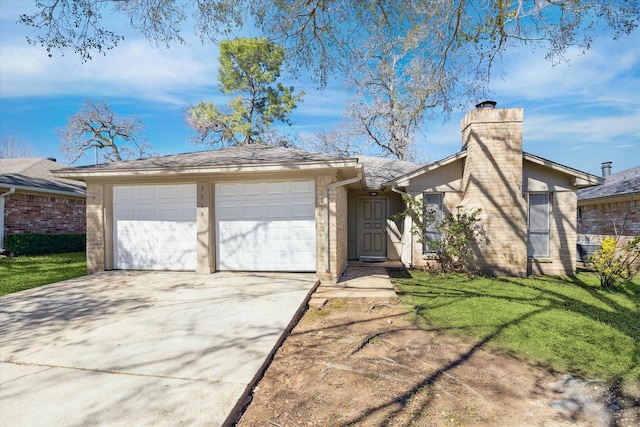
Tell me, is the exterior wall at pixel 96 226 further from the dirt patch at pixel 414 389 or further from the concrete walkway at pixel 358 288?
the dirt patch at pixel 414 389

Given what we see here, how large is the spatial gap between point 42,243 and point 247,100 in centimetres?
1437

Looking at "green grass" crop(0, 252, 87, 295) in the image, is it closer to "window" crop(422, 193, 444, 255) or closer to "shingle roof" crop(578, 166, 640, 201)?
"window" crop(422, 193, 444, 255)

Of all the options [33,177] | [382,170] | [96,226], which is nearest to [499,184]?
[382,170]

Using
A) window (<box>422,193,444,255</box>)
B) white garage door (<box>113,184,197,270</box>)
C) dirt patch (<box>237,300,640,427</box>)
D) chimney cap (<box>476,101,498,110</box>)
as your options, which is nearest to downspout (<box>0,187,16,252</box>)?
white garage door (<box>113,184,197,270</box>)

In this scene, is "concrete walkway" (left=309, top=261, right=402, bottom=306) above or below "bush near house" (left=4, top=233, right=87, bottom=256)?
below

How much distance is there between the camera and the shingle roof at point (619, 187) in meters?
11.9

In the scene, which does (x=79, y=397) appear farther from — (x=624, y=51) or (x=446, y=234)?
(x=624, y=51)

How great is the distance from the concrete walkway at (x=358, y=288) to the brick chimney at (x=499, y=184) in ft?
10.7

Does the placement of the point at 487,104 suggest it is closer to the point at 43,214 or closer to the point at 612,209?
the point at 612,209

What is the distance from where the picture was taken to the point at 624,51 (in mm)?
6895

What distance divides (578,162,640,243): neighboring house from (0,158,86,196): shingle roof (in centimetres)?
1978

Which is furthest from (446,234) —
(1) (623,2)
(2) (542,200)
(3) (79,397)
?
(3) (79,397)

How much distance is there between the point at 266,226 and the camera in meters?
7.91

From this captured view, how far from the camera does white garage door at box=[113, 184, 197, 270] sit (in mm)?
8203
